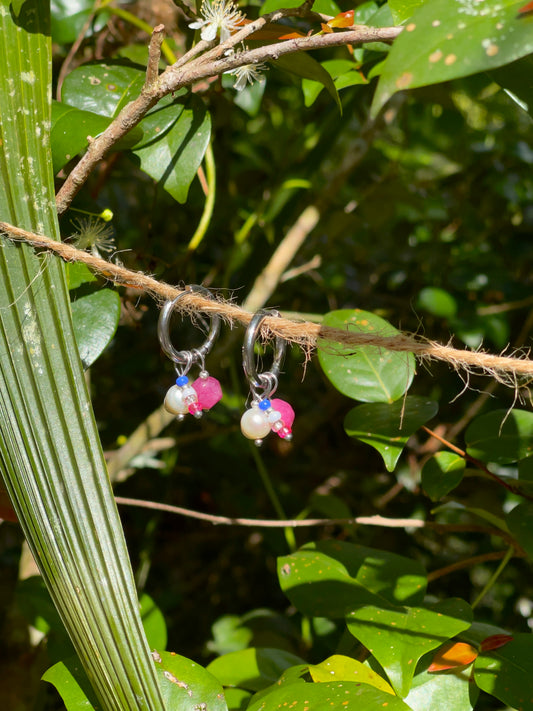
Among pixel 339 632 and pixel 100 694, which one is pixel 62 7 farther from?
pixel 339 632

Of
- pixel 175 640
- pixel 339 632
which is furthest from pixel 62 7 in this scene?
pixel 175 640

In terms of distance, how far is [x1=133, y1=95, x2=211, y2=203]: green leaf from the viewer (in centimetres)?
46

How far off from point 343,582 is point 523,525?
0.14 meters

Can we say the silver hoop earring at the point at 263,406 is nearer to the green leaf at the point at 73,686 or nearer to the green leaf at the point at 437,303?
the green leaf at the point at 73,686

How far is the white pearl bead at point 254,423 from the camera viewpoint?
14.5 inches

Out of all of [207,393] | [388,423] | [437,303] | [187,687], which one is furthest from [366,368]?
[437,303]

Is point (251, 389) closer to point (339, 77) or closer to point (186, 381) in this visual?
point (186, 381)

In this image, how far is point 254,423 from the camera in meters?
0.37

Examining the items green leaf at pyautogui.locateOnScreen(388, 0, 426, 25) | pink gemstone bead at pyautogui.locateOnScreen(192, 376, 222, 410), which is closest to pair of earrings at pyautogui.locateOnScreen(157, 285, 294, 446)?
pink gemstone bead at pyautogui.locateOnScreen(192, 376, 222, 410)

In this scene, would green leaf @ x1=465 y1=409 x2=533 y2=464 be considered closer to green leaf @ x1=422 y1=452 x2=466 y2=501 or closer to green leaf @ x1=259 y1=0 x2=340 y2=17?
green leaf @ x1=422 y1=452 x2=466 y2=501

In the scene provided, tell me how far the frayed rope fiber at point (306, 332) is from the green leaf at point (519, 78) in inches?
6.4

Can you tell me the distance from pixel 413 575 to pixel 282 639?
40 cm

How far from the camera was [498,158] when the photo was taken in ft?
3.60

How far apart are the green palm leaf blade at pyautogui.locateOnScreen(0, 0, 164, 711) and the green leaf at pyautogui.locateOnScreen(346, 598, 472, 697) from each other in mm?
142
